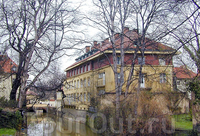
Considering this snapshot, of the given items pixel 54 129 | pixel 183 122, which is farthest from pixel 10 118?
pixel 183 122

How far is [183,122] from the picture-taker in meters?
17.4

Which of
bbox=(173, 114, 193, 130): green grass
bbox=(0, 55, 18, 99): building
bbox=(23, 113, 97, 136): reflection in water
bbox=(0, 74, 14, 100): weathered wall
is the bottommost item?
bbox=(23, 113, 97, 136): reflection in water

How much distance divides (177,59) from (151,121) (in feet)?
14.8

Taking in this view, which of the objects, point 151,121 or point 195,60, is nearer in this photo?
point 195,60

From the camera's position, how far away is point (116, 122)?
14.6 metres

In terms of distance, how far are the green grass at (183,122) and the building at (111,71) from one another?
2.50 metres

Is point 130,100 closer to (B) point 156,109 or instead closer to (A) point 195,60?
(B) point 156,109

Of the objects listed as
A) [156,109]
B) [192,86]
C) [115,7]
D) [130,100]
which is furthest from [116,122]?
[115,7]

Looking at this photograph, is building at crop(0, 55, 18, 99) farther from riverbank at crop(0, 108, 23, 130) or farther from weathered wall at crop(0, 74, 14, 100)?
riverbank at crop(0, 108, 23, 130)

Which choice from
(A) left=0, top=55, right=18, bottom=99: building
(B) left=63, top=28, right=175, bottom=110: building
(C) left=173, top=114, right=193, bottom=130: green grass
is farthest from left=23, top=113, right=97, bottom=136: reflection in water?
(C) left=173, top=114, right=193, bottom=130: green grass

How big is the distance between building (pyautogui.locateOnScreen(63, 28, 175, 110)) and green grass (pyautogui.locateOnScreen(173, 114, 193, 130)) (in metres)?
2.50

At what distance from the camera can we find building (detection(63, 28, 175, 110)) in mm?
14692

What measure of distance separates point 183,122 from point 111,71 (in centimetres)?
1543

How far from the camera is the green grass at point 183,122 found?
1566cm
